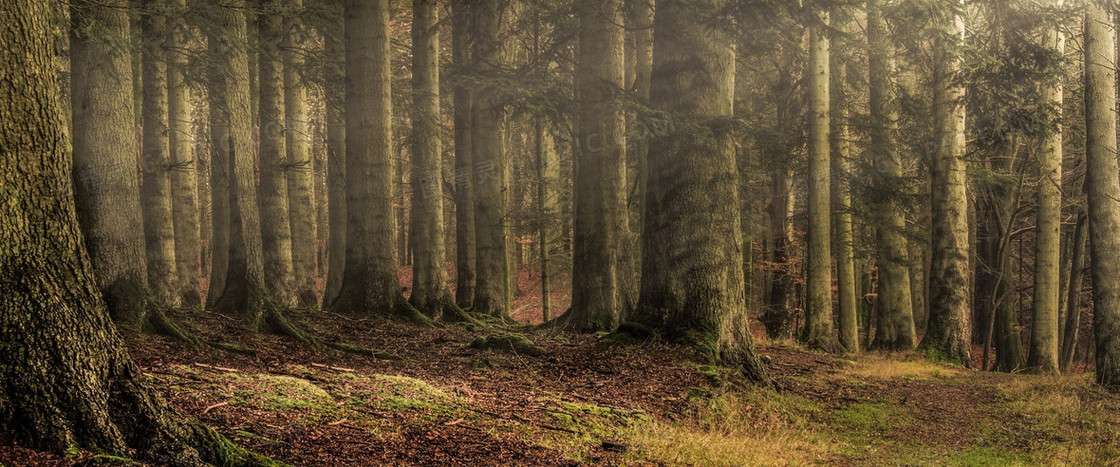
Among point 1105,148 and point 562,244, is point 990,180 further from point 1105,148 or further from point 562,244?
point 562,244

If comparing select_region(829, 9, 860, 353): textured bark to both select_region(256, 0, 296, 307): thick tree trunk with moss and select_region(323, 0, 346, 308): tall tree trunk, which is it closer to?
select_region(323, 0, 346, 308): tall tree trunk

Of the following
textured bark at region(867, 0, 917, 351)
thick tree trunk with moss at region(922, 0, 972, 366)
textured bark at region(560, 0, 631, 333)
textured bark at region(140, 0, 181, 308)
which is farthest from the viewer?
textured bark at region(867, 0, 917, 351)

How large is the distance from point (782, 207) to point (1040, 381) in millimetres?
9721

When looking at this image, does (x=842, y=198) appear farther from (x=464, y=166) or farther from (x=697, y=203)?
(x=697, y=203)

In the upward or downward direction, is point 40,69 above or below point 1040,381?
above

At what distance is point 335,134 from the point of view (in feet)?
65.6

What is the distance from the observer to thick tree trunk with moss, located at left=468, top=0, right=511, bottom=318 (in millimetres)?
16359

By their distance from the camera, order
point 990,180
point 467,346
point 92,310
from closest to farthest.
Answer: point 92,310, point 467,346, point 990,180

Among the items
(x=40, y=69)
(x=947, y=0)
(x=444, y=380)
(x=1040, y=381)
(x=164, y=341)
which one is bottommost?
(x=1040, y=381)

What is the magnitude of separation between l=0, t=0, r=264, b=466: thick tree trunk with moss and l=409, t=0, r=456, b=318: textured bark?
36.9 ft

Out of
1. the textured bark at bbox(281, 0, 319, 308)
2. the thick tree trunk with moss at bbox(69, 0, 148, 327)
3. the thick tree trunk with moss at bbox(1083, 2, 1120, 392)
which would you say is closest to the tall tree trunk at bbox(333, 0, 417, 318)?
the textured bark at bbox(281, 0, 319, 308)

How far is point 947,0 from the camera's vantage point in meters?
12.4

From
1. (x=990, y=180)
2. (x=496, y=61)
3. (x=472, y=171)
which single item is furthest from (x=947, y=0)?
(x=472, y=171)

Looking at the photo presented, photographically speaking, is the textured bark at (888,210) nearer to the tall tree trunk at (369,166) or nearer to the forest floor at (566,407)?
the forest floor at (566,407)
